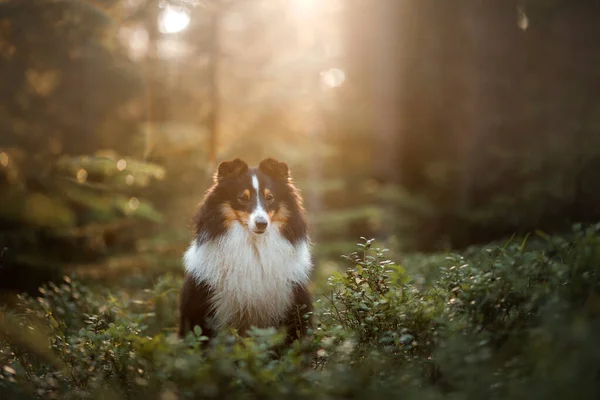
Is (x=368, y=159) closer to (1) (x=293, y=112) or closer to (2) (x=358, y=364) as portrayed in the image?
(1) (x=293, y=112)

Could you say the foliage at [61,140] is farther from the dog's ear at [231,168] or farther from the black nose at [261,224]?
the black nose at [261,224]

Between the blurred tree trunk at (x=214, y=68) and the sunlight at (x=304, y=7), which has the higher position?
the sunlight at (x=304, y=7)

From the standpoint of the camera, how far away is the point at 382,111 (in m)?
14.7

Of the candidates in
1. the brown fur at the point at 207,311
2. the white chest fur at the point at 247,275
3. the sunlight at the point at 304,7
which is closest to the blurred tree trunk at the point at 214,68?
the sunlight at the point at 304,7

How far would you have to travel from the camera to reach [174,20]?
436 inches

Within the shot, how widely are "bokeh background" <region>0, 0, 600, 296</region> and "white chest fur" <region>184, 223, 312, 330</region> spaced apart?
2.70 metres

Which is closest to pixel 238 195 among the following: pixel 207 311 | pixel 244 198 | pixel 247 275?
pixel 244 198

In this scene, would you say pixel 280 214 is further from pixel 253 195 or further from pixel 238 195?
pixel 238 195

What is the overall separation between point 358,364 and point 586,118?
907cm

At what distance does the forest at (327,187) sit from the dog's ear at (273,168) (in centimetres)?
103

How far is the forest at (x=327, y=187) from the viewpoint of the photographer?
317cm

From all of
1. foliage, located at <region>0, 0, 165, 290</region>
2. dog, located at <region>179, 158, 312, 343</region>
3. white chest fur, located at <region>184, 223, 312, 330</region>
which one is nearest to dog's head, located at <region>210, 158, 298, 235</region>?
dog, located at <region>179, 158, 312, 343</region>

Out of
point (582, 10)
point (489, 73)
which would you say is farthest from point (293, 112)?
point (582, 10)

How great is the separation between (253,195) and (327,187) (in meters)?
8.63
